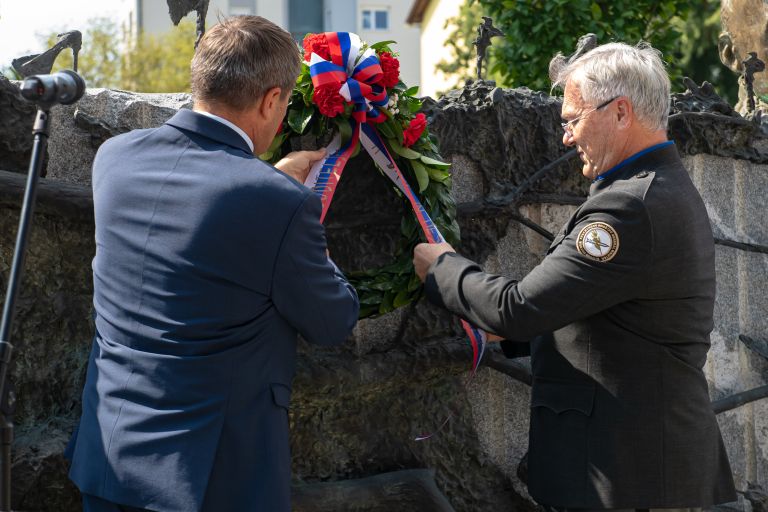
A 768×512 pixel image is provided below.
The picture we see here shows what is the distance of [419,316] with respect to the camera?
3.54m

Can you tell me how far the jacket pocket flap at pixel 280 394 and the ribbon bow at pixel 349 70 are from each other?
98cm

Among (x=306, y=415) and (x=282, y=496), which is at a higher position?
(x=282, y=496)

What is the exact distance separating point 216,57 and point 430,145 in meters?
1.07

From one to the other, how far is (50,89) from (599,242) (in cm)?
129

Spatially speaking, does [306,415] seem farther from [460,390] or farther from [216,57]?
[216,57]

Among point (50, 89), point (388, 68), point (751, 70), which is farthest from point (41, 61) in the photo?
point (751, 70)

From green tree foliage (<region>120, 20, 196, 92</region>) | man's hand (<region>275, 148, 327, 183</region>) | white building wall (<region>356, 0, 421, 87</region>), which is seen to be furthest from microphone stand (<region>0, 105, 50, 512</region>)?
white building wall (<region>356, 0, 421, 87</region>)

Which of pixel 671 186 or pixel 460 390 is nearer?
pixel 671 186

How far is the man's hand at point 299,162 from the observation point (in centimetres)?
287

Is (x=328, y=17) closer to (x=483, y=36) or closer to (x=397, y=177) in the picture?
(x=483, y=36)

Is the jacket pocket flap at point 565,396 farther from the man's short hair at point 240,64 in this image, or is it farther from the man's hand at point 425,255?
the man's short hair at point 240,64

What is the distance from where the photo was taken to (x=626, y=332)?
2.58 m

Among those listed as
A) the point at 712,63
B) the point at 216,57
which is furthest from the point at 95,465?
the point at 712,63

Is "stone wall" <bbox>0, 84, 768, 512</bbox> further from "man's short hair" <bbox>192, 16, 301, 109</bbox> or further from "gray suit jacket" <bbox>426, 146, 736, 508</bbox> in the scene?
"man's short hair" <bbox>192, 16, 301, 109</bbox>
